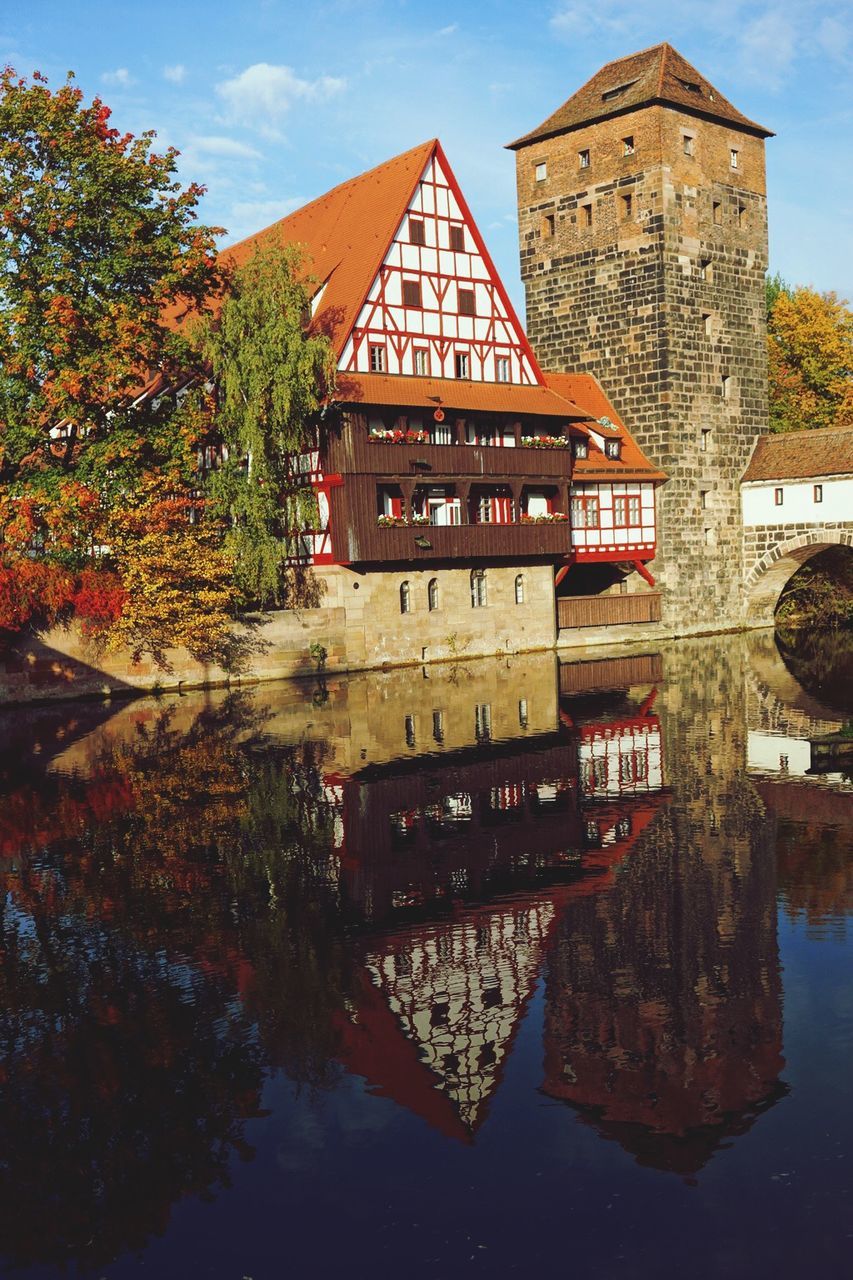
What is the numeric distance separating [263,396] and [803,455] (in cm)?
2636

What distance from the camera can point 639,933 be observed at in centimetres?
1246

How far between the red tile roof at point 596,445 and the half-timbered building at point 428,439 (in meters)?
1.22

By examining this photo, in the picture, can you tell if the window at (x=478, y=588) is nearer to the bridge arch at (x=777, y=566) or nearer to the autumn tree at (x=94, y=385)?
the autumn tree at (x=94, y=385)

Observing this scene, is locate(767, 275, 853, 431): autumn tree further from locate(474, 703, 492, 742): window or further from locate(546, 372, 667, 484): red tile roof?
locate(474, 703, 492, 742): window

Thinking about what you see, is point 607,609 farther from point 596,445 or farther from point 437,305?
point 437,305

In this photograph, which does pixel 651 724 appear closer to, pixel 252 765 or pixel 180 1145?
pixel 252 765

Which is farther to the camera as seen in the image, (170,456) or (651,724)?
(170,456)

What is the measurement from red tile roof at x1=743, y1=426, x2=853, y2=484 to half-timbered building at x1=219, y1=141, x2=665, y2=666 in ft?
35.4

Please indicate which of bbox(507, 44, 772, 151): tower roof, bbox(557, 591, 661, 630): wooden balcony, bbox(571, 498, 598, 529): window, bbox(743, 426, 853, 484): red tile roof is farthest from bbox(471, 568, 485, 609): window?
bbox(507, 44, 772, 151): tower roof

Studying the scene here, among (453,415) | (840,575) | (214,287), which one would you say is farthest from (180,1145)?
(840,575)

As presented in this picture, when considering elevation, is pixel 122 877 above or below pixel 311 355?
below

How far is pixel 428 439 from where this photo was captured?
4453 cm

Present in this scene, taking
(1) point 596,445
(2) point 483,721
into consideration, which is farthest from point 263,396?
(1) point 596,445

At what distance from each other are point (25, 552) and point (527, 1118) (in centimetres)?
3261
